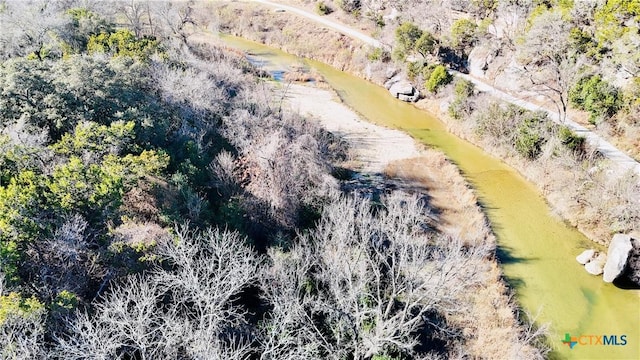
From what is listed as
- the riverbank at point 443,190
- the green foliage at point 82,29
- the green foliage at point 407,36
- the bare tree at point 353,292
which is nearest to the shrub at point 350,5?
the green foliage at point 407,36

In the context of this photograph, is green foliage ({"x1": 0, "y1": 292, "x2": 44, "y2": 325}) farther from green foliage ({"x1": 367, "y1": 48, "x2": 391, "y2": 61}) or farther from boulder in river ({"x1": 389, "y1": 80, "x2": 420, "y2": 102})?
green foliage ({"x1": 367, "y1": 48, "x2": 391, "y2": 61})

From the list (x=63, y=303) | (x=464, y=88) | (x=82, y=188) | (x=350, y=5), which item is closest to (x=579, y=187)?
(x=464, y=88)

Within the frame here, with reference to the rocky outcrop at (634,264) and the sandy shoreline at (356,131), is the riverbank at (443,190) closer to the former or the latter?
the sandy shoreline at (356,131)

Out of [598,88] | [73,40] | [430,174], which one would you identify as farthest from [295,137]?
[598,88]

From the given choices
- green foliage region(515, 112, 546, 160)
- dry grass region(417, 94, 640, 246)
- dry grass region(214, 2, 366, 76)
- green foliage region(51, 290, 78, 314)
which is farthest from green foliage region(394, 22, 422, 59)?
green foliage region(51, 290, 78, 314)

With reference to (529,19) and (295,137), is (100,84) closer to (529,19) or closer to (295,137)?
(295,137)

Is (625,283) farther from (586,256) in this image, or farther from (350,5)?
(350,5)

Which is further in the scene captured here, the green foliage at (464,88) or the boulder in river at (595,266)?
the green foliage at (464,88)
